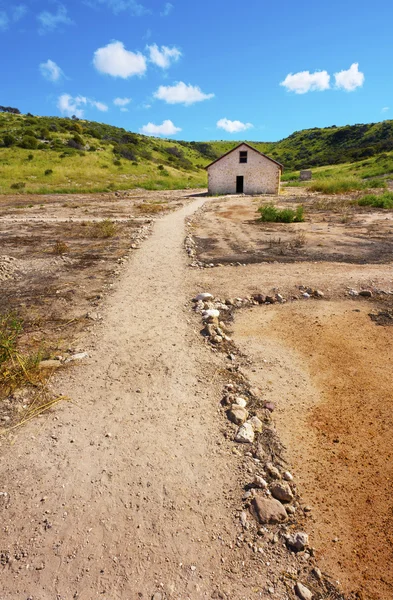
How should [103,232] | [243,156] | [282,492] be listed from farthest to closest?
1. [243,156]
2. [103,232]
3. [282,492]

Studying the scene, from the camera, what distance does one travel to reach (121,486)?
296 cm

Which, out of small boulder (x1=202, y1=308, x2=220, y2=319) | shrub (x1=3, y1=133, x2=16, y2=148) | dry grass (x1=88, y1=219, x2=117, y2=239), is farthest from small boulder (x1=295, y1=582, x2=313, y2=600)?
shrub (x1=3, y1=133, x2=16, y2=148)

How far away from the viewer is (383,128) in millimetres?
80375

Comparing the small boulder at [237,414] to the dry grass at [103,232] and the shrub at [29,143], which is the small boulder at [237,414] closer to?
the dry grass at [103,232]

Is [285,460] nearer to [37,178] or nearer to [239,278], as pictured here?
[239,278]

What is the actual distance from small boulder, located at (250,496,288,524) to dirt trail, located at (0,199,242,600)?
0.24m

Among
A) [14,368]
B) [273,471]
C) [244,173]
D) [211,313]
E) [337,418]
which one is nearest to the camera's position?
[273,471]

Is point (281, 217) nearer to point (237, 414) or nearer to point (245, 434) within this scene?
point (237, 414)

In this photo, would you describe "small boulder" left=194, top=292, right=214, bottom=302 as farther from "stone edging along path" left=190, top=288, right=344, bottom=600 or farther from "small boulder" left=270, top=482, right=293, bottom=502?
"small boulder" left=270, top=482, right=293, bottom=502

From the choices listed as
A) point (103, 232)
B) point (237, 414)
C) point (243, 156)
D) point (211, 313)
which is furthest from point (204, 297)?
point (243, 156)

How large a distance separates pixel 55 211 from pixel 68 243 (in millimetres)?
10627

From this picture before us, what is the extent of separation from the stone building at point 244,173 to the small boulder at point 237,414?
34.2 meters

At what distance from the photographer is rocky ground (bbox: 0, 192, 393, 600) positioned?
2348 mm

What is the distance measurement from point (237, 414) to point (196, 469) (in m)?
0.78
